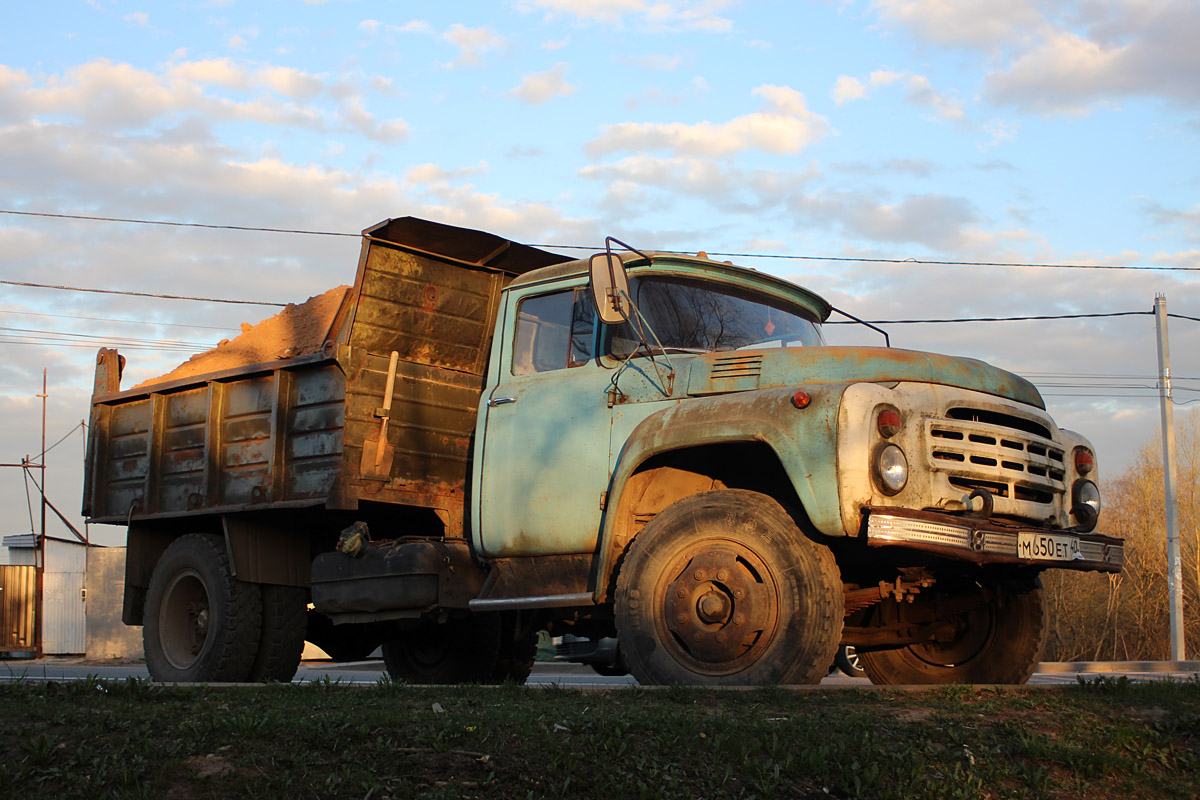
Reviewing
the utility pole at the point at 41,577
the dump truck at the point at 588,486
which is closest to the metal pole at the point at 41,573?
Answer: the utility pole at the point at 41,577

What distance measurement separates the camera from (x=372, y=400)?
805cm

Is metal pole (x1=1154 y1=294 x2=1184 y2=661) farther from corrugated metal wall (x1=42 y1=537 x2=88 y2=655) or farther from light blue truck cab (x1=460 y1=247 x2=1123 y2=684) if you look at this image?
corrugated metal wall (x1=42 y1=537 x2=88 y2=655)

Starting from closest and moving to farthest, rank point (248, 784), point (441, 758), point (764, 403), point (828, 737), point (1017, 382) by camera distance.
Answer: point (248, 784), point (441, 758), point (828, 737), point (764, 403), point (1017, 382)

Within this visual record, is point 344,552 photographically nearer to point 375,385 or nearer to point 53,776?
point 375,385

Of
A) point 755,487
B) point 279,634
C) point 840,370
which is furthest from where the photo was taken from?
point 279,634

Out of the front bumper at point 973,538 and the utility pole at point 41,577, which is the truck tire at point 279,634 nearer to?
the front bumper at point 973,538

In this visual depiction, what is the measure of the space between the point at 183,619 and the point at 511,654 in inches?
101

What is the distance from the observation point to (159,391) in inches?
370

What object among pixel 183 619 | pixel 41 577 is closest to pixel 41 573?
pixel 41 577

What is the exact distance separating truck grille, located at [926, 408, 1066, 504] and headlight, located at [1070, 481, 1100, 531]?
0.96 feet

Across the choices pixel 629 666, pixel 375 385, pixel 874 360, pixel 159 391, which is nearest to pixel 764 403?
pixel 874 360

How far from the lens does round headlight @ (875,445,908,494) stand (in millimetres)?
5625

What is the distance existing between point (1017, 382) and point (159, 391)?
6.44m

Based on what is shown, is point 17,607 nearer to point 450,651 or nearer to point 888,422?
point 450,651
